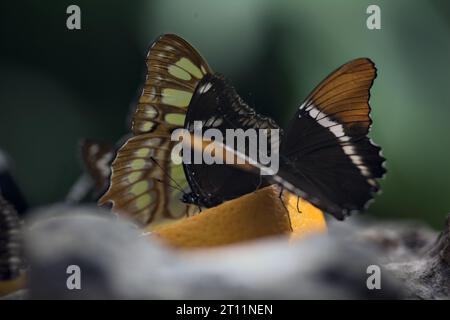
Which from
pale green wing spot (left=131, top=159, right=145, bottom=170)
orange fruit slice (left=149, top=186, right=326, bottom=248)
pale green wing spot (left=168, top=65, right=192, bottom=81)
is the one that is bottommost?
orange fruit slice (left=149, top=186, right=326, bottom=248)

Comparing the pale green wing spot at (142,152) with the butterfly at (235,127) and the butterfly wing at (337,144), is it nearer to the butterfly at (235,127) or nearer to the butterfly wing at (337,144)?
the butterfly at (235,127)

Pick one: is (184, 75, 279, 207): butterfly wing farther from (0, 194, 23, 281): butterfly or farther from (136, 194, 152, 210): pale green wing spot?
(0, 194, 23, 281): butterfly

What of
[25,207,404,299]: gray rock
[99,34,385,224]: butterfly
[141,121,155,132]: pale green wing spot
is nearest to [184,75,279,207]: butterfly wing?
[99,34,385,224]: butterfly

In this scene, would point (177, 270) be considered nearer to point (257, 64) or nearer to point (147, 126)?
point (147, 126)

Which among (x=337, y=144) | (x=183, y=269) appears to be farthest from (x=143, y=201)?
(x=183, y=269)

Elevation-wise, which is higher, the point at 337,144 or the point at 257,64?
the point at 257,64

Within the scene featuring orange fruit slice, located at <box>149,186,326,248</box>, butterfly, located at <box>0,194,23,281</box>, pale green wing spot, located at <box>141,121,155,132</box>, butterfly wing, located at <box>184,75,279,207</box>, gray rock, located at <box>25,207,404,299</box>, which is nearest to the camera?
gray rock, located at <box>25,207,404,299</box>
